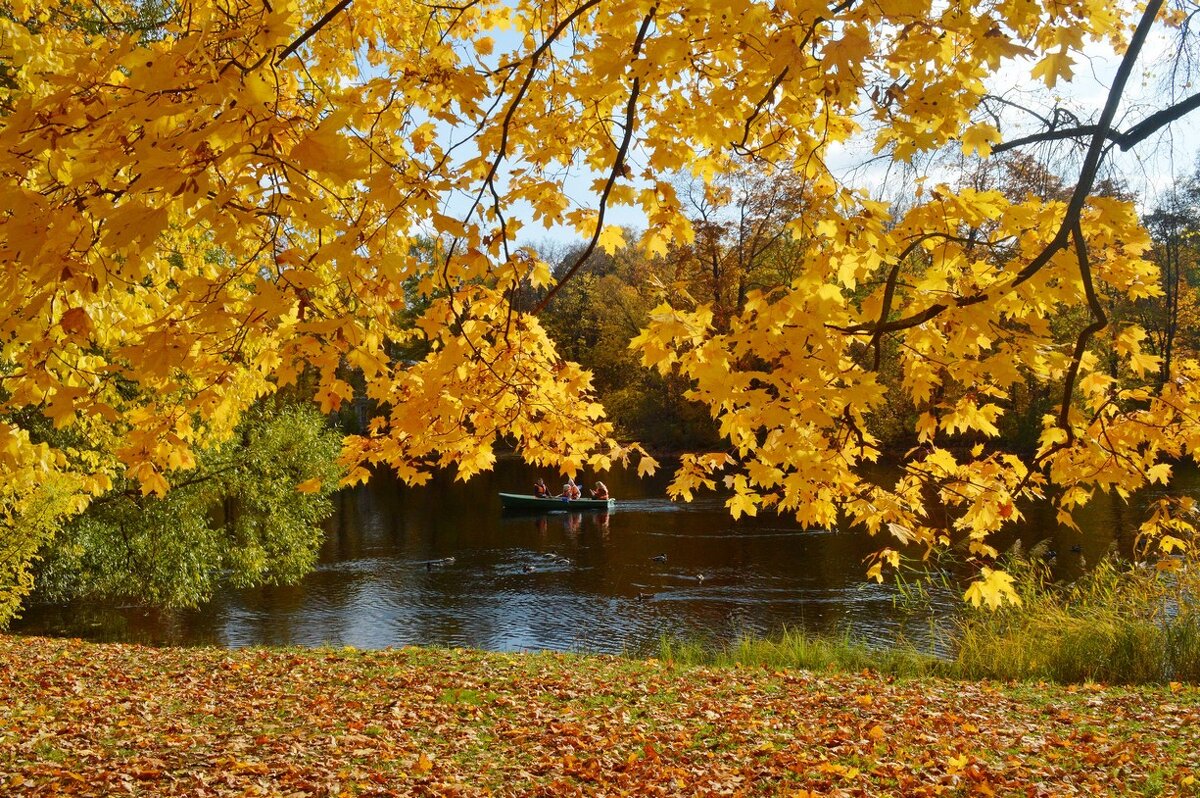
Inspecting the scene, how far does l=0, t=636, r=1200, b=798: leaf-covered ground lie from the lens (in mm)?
4113

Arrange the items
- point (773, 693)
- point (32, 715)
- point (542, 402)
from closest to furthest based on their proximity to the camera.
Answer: point (542, 402) → point (32, 715) → point (773, 693)

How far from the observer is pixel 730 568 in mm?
14953

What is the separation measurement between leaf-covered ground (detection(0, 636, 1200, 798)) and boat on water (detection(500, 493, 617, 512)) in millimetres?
15242

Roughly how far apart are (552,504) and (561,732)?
18.2m

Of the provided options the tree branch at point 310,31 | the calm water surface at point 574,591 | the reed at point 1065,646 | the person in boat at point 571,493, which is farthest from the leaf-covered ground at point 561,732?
the person in boat at point 571,493

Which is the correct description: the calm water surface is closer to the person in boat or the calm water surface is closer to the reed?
the reed

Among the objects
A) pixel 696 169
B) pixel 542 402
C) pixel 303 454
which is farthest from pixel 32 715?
pixel 303 454

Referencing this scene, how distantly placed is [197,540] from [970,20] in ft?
42.8

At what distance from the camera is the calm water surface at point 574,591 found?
11.5 metres

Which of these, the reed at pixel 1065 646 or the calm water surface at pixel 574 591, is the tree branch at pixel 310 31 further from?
the calm water surface at pixel 574 591

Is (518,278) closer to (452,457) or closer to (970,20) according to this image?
(452,457)

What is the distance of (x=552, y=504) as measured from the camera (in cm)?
2338

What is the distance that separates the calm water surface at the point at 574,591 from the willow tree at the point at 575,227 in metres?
6.35

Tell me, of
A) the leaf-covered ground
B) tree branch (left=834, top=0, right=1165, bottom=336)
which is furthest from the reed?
tree branch (left=834, top=0, right=1165, bottom=336)
